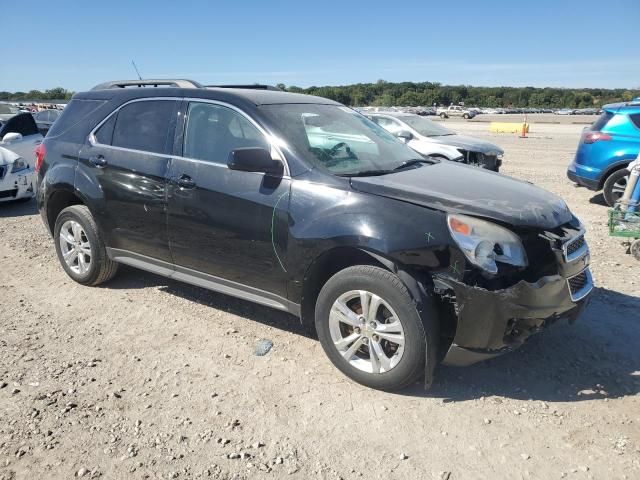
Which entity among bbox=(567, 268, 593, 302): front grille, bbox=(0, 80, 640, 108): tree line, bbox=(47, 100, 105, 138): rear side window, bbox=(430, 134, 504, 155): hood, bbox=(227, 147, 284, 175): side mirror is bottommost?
bbox=(0, 80, 640, 108): tree line

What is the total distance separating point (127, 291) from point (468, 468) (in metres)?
3.69

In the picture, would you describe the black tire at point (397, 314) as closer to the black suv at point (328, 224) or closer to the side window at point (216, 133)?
the black suv at point (328, 224)

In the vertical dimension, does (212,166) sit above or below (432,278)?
above

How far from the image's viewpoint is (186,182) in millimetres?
4066

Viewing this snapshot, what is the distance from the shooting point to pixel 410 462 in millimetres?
2727

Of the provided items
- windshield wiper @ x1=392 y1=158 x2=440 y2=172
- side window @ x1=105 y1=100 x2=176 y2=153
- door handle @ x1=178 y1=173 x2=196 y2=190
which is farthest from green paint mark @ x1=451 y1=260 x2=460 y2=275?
side window @ x1=105 y1=100 x2=176 y2=153

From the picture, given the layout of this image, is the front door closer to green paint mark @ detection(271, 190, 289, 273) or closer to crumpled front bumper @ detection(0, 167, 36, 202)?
green paint mark @ detection(271, 190, 289, 273)

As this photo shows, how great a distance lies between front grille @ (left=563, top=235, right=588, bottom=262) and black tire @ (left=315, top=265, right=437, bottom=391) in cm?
95

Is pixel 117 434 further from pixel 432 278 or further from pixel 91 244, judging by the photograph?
pixel 91 244

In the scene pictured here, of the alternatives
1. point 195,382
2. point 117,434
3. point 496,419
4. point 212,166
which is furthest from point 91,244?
point 496,419

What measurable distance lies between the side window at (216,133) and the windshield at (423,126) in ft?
27.1

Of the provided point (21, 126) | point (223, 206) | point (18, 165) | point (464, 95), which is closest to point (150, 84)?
point (223, 206)

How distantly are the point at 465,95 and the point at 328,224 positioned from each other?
144 m

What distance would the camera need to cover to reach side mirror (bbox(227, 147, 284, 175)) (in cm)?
355
